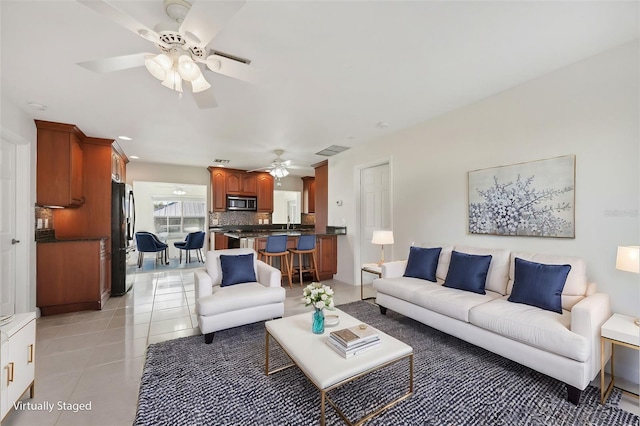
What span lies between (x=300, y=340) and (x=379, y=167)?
3.55 metres

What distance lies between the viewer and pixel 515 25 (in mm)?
1800

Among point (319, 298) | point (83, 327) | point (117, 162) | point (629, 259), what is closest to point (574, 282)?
point (629, 259)

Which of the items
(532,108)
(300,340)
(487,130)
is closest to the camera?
(300,340)

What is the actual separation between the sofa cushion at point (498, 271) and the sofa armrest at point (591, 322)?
753mm

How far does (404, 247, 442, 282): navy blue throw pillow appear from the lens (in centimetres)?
321

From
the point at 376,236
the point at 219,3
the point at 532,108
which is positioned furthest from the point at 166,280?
the point at 532,108

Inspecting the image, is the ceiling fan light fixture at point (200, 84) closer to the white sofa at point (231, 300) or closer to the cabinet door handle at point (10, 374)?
the white sofa at point (231, 300)

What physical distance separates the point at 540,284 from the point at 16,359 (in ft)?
12.6

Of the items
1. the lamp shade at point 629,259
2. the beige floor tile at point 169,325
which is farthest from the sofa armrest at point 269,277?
the lamp shade at point 629,259

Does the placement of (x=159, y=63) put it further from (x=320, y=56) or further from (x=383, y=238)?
(x=383, y=238)

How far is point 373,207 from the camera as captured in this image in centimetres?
489

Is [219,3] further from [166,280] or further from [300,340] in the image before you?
[166,280]

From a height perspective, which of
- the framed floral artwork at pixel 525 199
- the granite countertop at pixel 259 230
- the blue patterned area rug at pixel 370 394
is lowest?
the blue patterned area rug at pixel 370 394

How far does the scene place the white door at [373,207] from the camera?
466 centimetres
